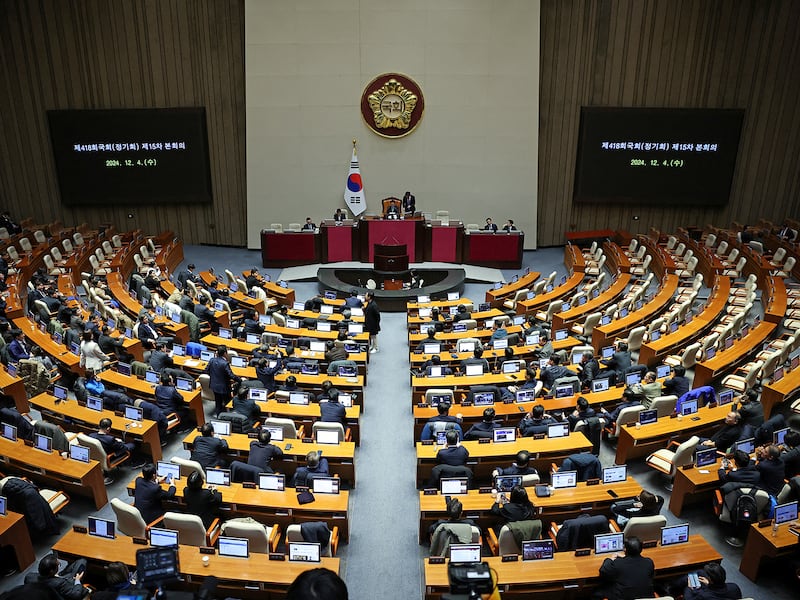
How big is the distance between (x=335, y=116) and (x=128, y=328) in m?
10.8

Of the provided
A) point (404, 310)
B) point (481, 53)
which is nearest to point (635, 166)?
point (481, 53)

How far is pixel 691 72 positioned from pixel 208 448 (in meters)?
19.7

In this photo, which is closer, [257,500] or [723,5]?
[257,500]

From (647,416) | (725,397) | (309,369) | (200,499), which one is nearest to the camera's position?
(200,499)

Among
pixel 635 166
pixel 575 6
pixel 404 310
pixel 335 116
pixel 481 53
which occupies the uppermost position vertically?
pixel 575 6

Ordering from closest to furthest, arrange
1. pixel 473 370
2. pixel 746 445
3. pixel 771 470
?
1. pixel 771 470
2. pixel 746 445
3. pixel 473 370

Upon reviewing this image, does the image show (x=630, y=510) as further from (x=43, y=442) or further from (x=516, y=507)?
(x=43, y=442)

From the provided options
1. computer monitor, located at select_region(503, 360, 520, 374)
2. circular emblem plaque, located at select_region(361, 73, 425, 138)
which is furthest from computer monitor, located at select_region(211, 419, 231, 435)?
circular emblem plaque, located at select_region(361, 73, 425, 138)

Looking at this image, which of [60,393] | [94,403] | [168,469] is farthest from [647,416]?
[60,393]

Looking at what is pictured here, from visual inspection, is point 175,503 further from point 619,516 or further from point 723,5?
point 723,5

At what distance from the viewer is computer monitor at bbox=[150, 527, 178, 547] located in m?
6.55

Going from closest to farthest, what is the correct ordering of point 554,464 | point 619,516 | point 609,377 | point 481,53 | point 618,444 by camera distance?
point 619,516, point 554,464, point 618,444, point 609,377, point 481,53

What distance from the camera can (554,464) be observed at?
8.55m

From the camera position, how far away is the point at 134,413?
9.51m
